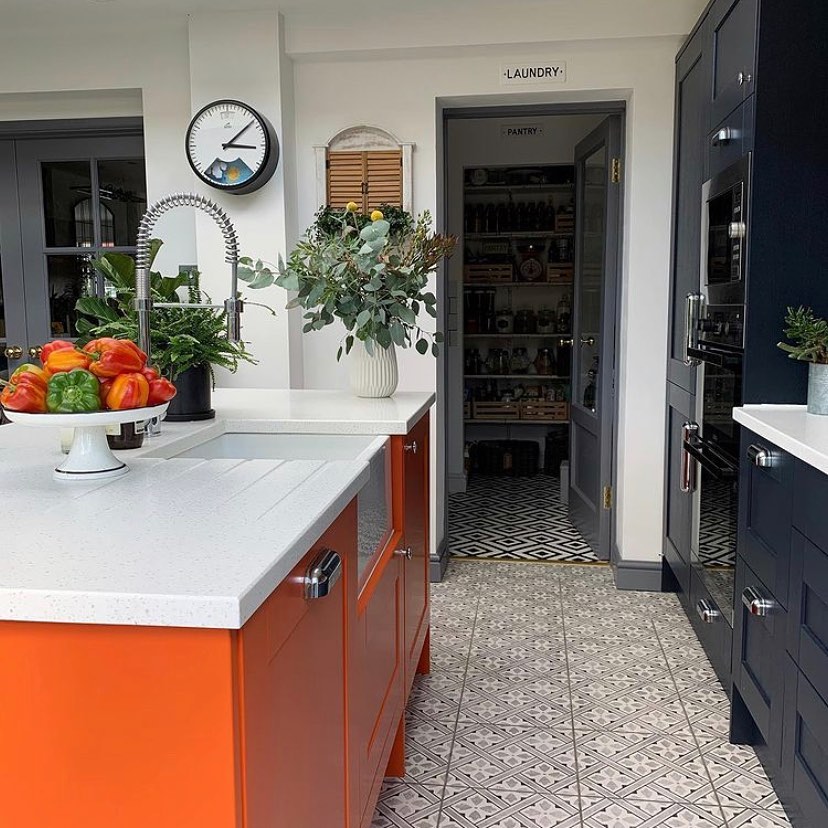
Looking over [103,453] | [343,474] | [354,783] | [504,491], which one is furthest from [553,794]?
[504,491]

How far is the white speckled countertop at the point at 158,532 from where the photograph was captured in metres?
0.87

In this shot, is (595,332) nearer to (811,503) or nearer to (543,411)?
(543,411)

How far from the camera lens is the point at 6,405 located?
1.40 meters

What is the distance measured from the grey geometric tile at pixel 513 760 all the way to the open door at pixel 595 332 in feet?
5.52

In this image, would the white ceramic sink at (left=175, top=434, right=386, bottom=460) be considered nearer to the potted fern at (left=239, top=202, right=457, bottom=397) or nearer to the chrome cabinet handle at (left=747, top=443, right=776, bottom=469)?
the potted fern at (left=239, top=202, right=457, bottom=397)

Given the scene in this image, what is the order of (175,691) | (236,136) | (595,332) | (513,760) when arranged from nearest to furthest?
1. (175,691)
2. (513,760)
3. (236,136)
4. (595,332)

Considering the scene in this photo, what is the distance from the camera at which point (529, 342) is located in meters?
6.30

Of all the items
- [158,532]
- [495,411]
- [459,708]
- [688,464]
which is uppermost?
[158,532]

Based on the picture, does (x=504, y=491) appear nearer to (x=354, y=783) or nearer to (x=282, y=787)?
(x=354, y=783)

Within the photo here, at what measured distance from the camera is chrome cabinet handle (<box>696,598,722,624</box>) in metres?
2.69

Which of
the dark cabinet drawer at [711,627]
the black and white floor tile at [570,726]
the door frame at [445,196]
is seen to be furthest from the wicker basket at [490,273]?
the dark cabinet drawer at [711,627]

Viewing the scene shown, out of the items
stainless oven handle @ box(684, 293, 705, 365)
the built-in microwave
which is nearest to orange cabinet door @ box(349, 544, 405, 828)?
the built-in microwave

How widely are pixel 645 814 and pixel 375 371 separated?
1452mm

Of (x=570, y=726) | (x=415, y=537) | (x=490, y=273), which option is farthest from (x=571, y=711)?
(x=490, y=273)
